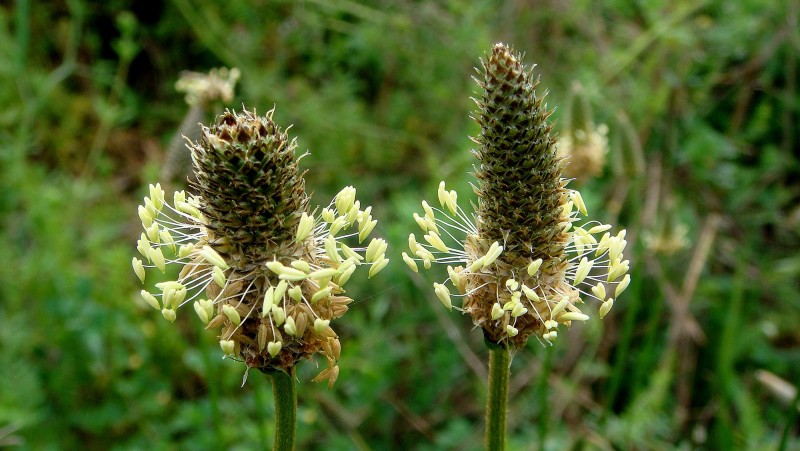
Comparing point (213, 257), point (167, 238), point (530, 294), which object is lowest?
point (530, 294)

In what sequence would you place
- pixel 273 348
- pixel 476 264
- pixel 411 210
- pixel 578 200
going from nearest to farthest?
pixel 273 348 → pixel 476 264 → pixel 578 200 → pixel 411 210

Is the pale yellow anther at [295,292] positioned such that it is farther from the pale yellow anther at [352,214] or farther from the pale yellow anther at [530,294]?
the pale yellow anther at [530,294]

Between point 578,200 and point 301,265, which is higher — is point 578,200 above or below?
below

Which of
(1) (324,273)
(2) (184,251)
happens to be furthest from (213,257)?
(1) (324,273)

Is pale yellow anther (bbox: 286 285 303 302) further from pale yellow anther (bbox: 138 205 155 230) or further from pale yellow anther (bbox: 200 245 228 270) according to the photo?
pale yellow anther (bbox: 138 205 155 230)

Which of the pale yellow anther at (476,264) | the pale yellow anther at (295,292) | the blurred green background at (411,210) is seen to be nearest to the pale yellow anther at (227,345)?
the pale yellow anther at (295,292)

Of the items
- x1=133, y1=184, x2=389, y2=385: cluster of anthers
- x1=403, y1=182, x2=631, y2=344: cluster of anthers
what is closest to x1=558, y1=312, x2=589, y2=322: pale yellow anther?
x1=403, y1=182, x2=631, y2=344: cluster of anthers

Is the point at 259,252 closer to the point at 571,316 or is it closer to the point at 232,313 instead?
the point at 232,313
